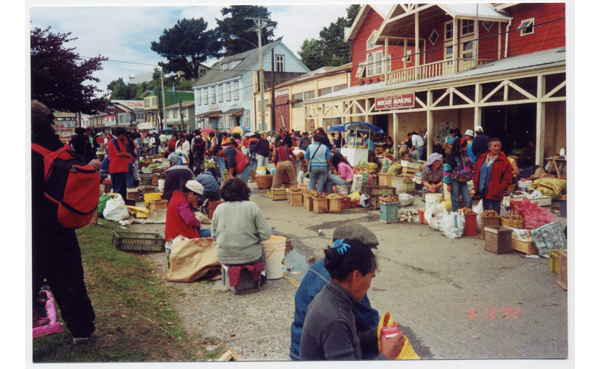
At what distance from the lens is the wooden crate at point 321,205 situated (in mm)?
10344

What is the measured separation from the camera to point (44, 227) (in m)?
3.76

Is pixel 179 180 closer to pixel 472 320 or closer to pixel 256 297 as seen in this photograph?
pixel 256 297

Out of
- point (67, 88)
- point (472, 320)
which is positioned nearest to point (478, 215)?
point (472, 320)

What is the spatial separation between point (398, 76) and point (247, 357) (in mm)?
17439

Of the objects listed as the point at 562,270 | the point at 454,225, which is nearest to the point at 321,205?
the point at 454,225

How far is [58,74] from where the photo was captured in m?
7.14

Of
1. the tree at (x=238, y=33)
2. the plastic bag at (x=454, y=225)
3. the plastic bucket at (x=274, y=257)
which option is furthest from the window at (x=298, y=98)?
the plastic bucket at (x=274, y=257)

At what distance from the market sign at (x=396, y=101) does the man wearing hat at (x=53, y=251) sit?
15.0 m

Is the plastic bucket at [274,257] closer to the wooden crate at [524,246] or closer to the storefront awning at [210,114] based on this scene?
the wooden crate at [524,246]

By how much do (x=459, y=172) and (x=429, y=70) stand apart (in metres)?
10.8

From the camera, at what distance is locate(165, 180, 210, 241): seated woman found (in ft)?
19.5

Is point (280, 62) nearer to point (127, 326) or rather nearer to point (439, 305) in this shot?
point (439, 305)

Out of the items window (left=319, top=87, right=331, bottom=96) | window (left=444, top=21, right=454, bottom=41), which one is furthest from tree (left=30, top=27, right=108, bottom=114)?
window (left=319, top=87, right=331, bottom=96)

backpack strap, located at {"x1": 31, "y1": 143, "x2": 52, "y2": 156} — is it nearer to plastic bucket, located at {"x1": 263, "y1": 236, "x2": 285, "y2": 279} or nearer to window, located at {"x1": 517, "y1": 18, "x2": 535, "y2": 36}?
plastic bucket, located at {"x1": 263, "y1": 236, "x2": 285, "y2": 279}
